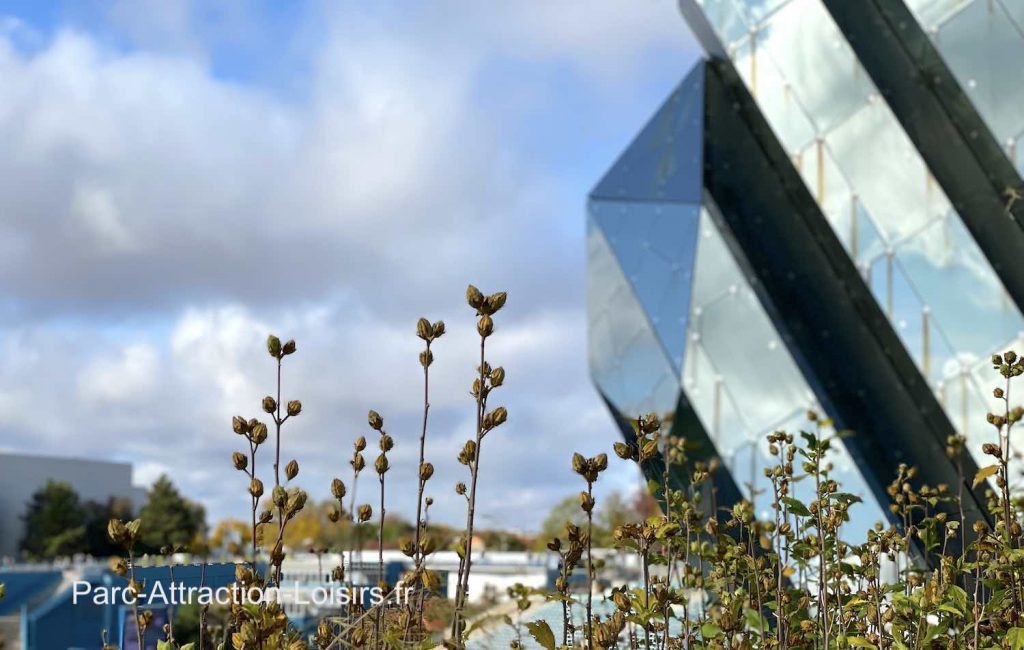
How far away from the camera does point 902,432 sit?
1043 cm

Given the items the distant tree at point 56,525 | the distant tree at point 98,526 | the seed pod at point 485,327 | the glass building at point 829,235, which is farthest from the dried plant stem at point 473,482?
the distant tree at point 56,525

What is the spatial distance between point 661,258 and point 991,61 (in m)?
3.79

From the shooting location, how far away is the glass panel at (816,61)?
33.4ft

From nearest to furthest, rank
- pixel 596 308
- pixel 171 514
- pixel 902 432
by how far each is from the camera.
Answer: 1. pixel 902 432
2. pixel 596 308
3. pixel 171 514

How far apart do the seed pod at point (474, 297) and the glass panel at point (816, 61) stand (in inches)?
363

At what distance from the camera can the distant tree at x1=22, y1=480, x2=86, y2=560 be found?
240 feet

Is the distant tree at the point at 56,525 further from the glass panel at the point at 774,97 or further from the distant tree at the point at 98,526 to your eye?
the glass panel at the point at 774,97

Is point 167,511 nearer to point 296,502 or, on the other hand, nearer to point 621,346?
point 621,346

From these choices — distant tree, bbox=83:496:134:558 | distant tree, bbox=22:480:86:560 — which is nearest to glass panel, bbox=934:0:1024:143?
distant tree, bbox=83:496:134:558

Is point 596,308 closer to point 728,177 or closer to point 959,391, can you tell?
point 728,177

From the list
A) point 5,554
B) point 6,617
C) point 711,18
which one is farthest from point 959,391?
point 5,554

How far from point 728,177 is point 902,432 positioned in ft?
10.3

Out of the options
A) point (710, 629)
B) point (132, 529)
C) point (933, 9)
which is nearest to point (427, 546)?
point (132, 529)

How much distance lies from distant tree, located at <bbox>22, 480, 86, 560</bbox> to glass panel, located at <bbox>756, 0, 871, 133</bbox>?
70687 millimetres
